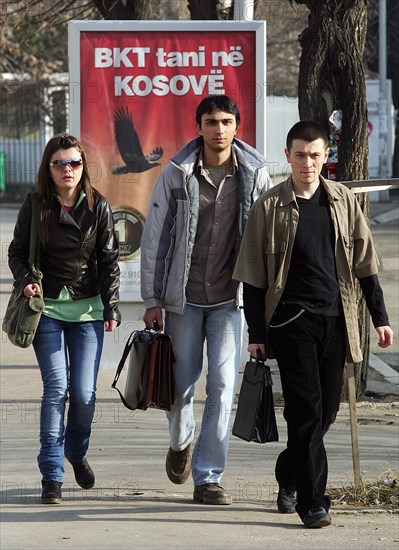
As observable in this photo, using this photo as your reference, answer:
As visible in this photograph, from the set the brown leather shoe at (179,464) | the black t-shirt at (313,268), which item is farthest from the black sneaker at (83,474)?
the black t-shirt at (313,268)

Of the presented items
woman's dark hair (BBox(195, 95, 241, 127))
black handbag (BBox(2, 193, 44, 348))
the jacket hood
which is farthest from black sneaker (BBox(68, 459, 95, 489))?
woman's dark hair (BBox(195, 95, 241, 127))

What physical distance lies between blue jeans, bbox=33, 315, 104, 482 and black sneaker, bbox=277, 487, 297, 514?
1011 mm

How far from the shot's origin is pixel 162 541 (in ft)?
17.1

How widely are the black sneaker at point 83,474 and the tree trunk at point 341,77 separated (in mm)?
3091

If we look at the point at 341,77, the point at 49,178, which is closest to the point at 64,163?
the point at 49,178

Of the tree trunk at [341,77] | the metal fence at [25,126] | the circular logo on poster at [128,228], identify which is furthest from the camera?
the metal fence at [25,126]

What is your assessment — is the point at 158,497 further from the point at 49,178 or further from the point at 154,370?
the point at 49,178

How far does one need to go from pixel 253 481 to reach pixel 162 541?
4.03 ft

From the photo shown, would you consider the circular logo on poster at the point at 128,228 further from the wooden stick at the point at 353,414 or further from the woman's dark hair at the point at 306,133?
the woman's dark hair at the point at 306,133

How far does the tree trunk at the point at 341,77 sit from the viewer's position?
848 cm

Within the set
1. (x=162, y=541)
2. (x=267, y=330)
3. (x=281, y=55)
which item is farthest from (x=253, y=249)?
(x=281, y=55)

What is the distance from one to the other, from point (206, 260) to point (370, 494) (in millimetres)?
1451

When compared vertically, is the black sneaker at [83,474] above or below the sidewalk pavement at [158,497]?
above

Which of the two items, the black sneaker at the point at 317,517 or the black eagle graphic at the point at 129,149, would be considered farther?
→ the black eagle graphic at the point at 129,149
